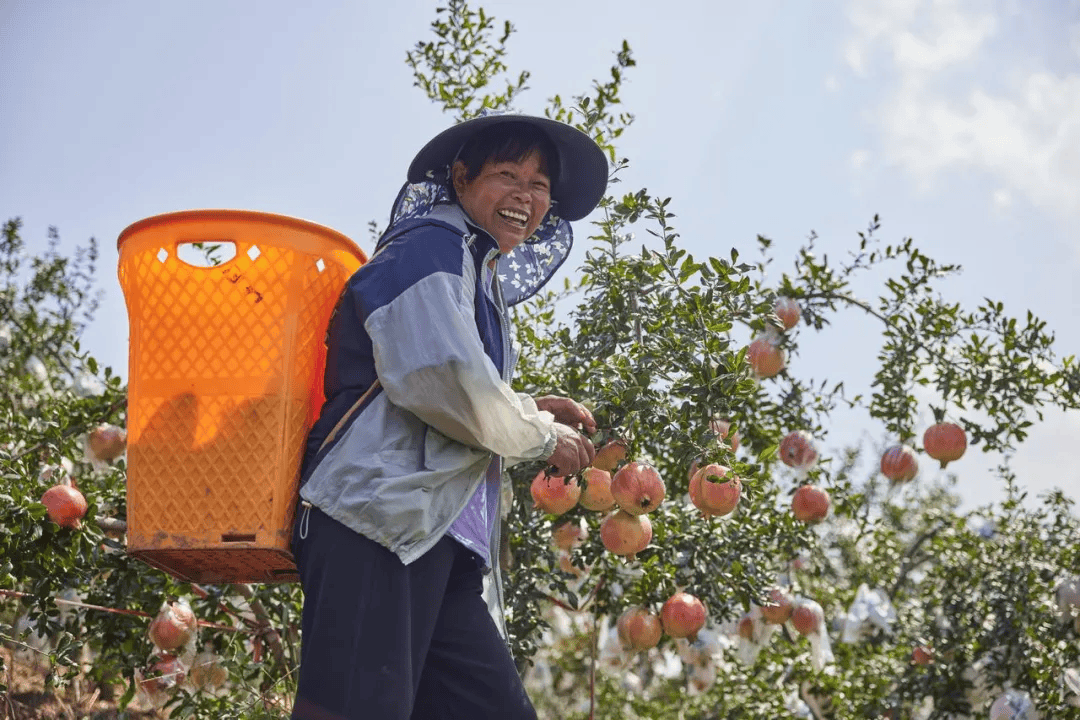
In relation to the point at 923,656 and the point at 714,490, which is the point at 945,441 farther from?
the point at 714,490

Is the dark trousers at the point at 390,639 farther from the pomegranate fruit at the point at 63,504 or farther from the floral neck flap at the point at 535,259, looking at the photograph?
the pomegranate fruit at the point at 63,504

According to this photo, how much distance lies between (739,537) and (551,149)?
189cm

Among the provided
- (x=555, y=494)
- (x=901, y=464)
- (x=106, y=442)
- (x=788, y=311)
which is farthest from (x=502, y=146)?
(x=901, y=464)

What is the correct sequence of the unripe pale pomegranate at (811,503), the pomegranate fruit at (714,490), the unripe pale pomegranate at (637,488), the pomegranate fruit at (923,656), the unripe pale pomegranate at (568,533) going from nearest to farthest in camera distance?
the pomegranate fruit at (714,490) < the unripe pale pomegranate at (637,488) < the unripe pale pomegranate at (568,533) < the unripe pale pomegranate at (811,503) < the pomegranate fruit at (923,656)

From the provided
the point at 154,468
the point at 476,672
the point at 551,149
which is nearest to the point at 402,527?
the point at 476,672

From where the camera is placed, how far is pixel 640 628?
3.64m

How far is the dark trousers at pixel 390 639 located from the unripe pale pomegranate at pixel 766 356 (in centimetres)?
207

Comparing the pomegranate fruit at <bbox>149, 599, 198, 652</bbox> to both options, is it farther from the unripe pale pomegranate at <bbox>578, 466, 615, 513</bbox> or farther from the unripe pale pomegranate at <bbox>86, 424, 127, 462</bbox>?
the unripe pale pomegranate at <bbox>578, 466, 615, 513</bbox>

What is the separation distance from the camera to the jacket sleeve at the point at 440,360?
6.14 feet

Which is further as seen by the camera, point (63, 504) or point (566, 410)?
point (63, 504)

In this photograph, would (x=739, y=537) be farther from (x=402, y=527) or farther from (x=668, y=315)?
(x=402, y=527)

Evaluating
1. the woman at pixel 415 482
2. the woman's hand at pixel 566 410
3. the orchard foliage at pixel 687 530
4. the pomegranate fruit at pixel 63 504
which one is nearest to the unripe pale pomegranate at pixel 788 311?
the orchard foliage at pixel 687 530

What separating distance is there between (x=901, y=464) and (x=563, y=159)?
2.36m

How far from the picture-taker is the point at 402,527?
1.85m
